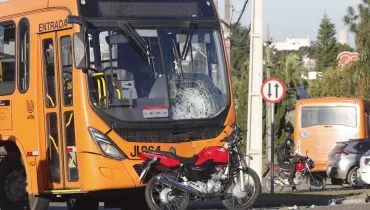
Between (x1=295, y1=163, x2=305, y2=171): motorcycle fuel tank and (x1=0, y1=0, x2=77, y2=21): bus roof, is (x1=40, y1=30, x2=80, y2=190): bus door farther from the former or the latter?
(x1=295, y1=163, x2=305, y2=171): motorcycle fuel tank

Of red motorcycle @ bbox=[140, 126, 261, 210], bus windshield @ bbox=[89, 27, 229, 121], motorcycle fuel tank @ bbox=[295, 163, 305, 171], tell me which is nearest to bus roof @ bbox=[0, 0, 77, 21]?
bus windshield @ bbox=[89, 27, 229, 121]

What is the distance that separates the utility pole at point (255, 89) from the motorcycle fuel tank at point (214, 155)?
8.30 meters

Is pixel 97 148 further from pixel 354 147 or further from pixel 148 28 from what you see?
pixel 354 147

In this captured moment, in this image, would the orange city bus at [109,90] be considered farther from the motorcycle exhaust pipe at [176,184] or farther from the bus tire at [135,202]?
the motorcycle exhaust pipe at [176,184]

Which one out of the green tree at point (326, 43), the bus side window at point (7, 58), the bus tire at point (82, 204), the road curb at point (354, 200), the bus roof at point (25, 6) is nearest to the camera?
the bus roof at point (25, 6)

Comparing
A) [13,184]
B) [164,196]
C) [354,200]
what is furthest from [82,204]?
[354,200]

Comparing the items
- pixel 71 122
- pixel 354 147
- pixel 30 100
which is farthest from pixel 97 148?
pixel 354 147

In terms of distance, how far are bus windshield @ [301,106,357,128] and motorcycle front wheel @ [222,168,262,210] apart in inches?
806

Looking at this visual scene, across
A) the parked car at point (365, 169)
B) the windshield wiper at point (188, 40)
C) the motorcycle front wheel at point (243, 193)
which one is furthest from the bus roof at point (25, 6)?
Answer: the parked car at point (365, 169)

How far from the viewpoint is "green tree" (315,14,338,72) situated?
89.9 metres

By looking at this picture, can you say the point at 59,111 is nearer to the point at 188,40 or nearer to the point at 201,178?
the point at 188,40

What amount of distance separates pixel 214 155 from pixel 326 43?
261 ft

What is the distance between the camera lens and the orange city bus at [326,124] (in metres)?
33.0

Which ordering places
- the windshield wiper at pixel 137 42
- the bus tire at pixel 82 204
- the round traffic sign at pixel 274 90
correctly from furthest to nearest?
the round traffic sign at pixel 274 90 → the bus tire at pixel 82 204 → the windshield wiper at pixel 137 42
